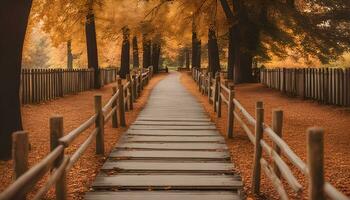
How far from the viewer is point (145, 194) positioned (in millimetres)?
5539

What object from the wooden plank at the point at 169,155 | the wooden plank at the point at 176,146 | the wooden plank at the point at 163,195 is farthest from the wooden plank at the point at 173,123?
the wooden plank at the point at 163,195

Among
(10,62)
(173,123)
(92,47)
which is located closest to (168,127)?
(173,123)

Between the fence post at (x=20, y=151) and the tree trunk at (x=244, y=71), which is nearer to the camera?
the fence post at (x=20, y=151)

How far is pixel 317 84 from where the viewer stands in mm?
16031

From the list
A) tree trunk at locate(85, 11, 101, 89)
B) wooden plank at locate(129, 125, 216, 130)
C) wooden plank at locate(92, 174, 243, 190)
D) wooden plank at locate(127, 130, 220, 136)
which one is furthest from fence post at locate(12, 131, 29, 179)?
tree trunk at locate(85, 11, 101, 89)

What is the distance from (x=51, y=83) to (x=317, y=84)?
11.0 metres

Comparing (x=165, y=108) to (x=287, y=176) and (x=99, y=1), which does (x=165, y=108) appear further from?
(x=287, y=176)

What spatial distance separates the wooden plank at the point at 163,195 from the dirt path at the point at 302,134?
1.63 feet

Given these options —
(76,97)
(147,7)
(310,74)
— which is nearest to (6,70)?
(76,97)

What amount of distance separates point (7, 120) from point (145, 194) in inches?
139

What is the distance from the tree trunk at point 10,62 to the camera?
24.0ft

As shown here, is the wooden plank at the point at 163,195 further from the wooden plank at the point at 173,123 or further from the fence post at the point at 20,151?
the wooden plank at the point at 173,123

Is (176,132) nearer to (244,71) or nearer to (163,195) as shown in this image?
(163,195)

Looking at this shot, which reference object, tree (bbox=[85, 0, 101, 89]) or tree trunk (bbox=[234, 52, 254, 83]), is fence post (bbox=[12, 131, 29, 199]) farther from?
tree trunk (bbox=[234, 52, 254, 83])
